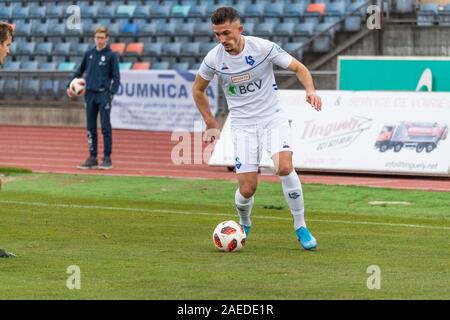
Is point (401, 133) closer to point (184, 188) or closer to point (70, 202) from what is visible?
point (184, 188)

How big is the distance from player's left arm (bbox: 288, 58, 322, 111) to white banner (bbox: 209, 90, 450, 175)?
8.19 metres

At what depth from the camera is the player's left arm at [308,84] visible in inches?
425

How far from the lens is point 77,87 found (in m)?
21.6

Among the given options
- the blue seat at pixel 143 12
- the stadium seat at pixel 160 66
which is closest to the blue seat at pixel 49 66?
the blue seat at pixel 143 12

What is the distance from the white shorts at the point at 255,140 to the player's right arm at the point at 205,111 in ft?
0.78

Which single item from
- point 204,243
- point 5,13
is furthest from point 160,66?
point 204,243

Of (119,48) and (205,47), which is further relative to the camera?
(119,48)

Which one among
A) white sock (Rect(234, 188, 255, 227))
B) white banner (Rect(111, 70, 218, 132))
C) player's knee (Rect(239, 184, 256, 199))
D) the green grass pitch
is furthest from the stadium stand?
player's knee (Rect(239, 184, 256, 199))

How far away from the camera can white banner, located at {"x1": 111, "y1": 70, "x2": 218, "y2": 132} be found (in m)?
28.9

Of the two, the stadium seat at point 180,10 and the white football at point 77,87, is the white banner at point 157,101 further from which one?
the white football at point 77,87

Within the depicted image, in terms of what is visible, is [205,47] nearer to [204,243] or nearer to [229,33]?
[204,243]

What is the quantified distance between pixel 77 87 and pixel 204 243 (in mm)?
10208

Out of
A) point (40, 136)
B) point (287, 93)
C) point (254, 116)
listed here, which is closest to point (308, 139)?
point (287, 93)

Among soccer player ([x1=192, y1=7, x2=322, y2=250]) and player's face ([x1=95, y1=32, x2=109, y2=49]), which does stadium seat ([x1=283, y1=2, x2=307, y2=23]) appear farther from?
soccer player ([x1=192, y1=7, x2=322, y2=250])
